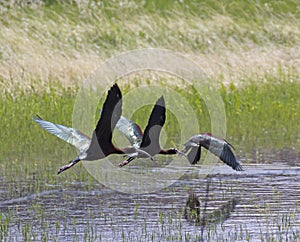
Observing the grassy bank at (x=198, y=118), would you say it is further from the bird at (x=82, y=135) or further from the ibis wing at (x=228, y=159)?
the ibis wing at (x=228, y=159)

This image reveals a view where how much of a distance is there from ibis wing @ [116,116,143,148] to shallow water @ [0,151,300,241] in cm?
68

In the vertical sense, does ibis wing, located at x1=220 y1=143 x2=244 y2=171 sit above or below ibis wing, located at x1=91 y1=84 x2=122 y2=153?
below

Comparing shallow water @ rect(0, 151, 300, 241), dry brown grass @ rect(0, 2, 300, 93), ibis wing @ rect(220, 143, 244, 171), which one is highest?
dry brown grass @ rect(0, 2, 300, 93)

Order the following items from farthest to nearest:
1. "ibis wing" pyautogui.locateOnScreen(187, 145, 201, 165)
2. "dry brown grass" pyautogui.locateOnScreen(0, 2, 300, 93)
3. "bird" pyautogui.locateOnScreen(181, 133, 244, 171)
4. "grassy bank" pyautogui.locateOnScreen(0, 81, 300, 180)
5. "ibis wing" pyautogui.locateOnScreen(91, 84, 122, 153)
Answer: "dry brown grass" pyautogui.locateOnScreen(0, 2, 300, 93), "grassy bank" pyautogui.locateOnScreen(0, 81, 300, 180), "ibis wing" pyautogui.locateOnScreen(187, 145, 201, 165), "bird" pyautogui.locateOnScreen(181, 133, 244, 171), "ibis wing" pyautogui.locateOnScreen(91, 84, 122, 153)

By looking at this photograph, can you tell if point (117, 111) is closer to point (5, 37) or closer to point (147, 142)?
point (147, 142)

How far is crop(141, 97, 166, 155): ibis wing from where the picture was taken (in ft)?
29.6

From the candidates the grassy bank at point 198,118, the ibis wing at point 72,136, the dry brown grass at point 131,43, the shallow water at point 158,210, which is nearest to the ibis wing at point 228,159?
the shallow water at point 158,210

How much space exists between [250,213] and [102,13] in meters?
16.2

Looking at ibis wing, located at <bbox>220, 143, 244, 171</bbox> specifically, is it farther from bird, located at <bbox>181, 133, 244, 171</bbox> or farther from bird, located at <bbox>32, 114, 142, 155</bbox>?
bird, located at <bbox>32, 114, 142, 155</bbox>

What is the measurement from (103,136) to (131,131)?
1238 millimetres

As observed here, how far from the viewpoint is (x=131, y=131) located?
400 inches

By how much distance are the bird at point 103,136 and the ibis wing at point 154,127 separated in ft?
0.28

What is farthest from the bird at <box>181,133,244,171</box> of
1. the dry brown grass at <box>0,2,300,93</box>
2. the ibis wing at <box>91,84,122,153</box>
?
the dry brown grass at <box>0,2,300,93</box>

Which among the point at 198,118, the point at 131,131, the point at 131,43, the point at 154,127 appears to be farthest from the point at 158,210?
the point at 131,43
